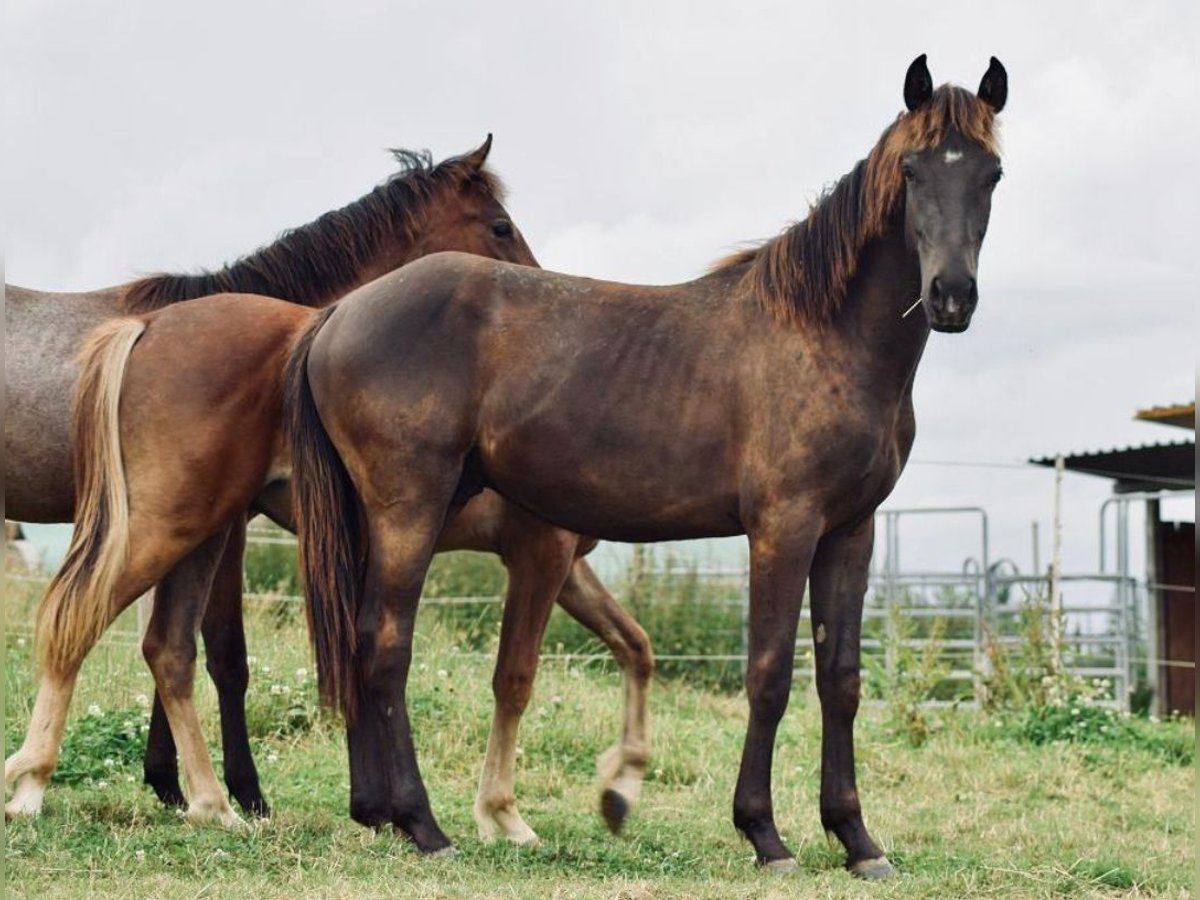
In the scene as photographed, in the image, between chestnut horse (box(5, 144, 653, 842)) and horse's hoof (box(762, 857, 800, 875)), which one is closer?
horse's hoof (box(762, 857, 800, 875))

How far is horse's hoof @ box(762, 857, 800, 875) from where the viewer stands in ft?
16.8

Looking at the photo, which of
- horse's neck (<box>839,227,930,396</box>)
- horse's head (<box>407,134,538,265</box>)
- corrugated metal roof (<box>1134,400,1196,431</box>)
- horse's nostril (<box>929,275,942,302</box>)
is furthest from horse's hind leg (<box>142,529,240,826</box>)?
corrugated metal roof (<box>1134,400,1196,431</box>)

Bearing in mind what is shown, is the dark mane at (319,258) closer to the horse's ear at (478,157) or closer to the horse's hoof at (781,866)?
the horse's ear at (478,157)

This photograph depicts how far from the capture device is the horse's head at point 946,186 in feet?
16.4

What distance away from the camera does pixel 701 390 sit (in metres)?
5.45

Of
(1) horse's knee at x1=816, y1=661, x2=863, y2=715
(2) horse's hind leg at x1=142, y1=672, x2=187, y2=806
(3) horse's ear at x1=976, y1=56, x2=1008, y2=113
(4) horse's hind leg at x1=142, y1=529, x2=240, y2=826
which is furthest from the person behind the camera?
(2) horse's hind leg at x1=142, y1=672, x2=187, y2=806

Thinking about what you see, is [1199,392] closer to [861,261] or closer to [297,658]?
[861,261]

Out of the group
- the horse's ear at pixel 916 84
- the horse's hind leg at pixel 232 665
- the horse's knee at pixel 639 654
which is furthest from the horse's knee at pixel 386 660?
the horse's ear at pixel 916 84

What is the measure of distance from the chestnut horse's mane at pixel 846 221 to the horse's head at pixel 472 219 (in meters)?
2.32

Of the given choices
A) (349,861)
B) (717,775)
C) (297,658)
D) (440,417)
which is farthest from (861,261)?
(297,658)

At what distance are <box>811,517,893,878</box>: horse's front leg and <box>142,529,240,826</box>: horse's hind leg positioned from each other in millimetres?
2257

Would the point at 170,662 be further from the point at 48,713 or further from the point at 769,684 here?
the point at 769,684

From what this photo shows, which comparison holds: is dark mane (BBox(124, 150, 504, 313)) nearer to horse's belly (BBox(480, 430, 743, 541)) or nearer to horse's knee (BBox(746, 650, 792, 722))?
horse's belly (BBox(480, 430, 743, 541))

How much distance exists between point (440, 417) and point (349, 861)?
1.58 metres
